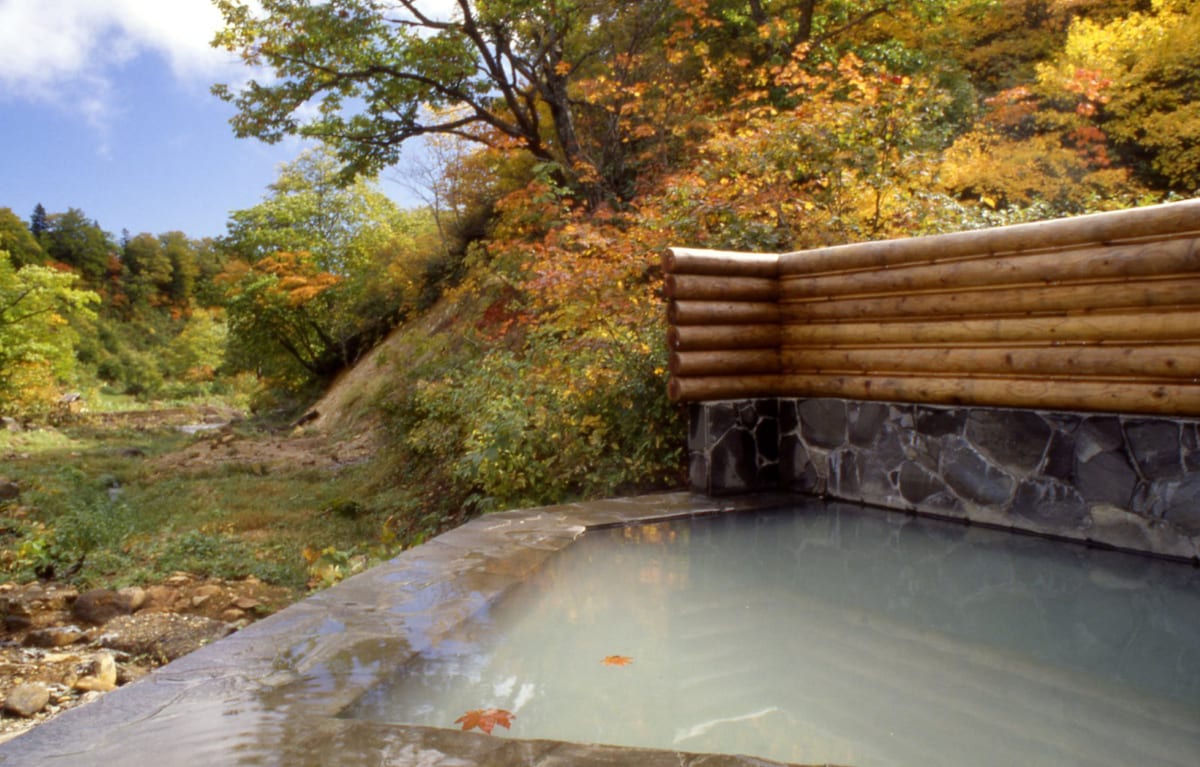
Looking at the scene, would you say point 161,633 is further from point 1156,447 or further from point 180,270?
point 180,270

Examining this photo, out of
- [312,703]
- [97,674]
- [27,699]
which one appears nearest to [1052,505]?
[312,703]

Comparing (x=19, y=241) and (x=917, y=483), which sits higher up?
(x=19, y=241)

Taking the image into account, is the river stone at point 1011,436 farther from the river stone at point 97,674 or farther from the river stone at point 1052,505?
the river stone at point 97,674

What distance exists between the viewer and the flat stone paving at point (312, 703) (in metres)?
2.10

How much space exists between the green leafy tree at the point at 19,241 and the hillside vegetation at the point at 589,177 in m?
14.8

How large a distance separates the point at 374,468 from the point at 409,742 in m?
8.71

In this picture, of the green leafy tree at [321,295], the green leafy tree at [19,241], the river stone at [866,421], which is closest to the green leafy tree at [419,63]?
the green leafy tree at [321,295]

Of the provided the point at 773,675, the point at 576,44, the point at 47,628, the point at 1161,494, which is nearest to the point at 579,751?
the point at 773,675

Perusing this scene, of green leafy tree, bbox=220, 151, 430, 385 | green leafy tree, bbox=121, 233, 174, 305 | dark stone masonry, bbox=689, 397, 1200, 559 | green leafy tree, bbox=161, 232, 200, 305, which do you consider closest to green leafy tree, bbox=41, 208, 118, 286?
green leafy tree, bbox=121, 233, 174, 305

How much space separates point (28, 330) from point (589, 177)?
44.1ft

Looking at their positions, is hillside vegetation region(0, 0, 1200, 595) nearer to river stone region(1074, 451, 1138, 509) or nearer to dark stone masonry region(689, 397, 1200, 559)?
dark stone masonry region(689, 397, 1200, 559)

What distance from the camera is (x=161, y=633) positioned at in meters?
4.72

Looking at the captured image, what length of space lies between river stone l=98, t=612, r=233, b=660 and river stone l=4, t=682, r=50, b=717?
68cm

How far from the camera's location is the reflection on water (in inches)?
93.8
